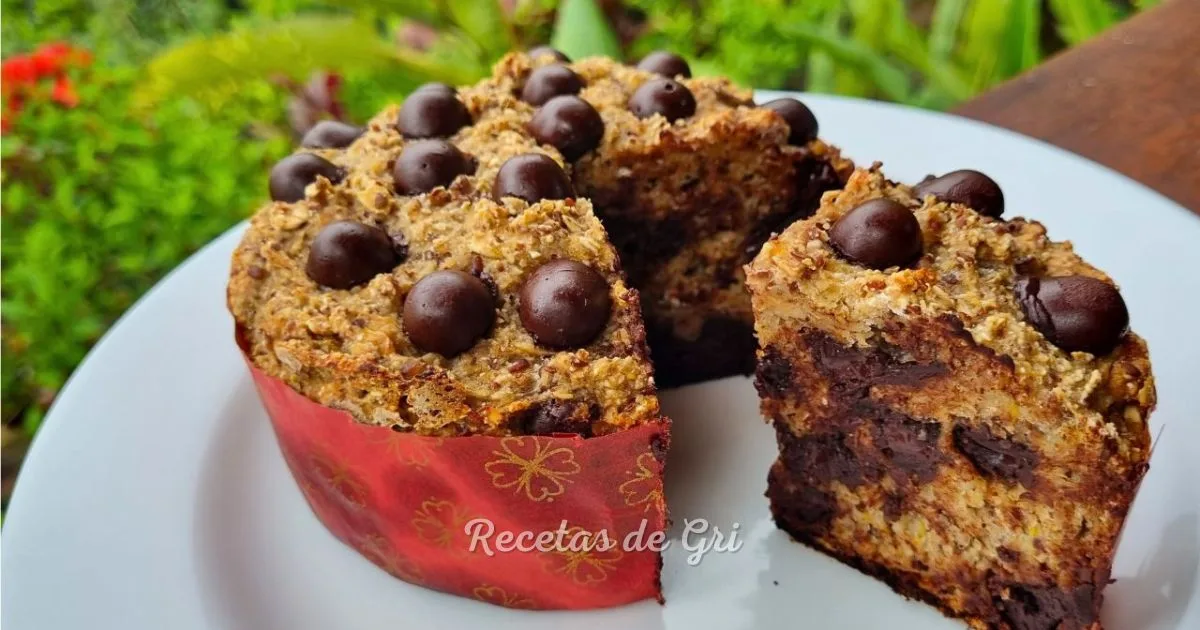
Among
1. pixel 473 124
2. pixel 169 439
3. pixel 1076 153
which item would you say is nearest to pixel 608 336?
pixel 473 124

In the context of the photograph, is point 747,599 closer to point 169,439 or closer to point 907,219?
point 907,219

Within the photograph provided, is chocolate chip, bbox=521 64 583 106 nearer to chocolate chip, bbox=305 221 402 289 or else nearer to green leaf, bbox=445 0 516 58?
chocolate chip, bbox=305 221 402 289

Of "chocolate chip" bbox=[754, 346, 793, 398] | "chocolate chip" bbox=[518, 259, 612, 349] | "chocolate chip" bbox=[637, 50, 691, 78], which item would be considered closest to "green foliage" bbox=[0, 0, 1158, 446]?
"chocolate chip" bbox=[637, 50, 691, 78]

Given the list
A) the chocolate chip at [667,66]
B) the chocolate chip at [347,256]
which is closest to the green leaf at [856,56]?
the chocolate chip at [667,66]

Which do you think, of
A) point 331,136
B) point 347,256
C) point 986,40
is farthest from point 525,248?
point 986,40

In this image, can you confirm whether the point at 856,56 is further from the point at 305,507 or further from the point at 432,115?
the point at 305,507
